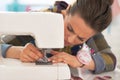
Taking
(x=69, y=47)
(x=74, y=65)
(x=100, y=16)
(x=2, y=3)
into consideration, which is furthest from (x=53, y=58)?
(x=2, y=3)

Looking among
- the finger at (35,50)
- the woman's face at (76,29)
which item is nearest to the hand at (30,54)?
the finger at (35,50)

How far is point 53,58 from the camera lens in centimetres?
88

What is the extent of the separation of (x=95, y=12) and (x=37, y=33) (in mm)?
260

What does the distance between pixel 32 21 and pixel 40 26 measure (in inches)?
1.1

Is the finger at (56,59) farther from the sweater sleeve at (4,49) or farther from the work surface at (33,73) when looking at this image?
the sweater sleeve at (4,49)

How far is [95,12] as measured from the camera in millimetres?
934

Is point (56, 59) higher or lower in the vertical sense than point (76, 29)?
lower

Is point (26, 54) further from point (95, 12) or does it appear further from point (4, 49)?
point (95, 12)

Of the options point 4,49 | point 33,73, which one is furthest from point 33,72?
point 4,49

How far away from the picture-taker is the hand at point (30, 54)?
0.87 m

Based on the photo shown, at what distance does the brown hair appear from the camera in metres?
0.93

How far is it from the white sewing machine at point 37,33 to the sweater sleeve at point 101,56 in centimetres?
44

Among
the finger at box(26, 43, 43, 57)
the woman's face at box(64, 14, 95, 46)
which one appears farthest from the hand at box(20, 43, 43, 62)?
the woman's face at box(64, 14, 95, 46)

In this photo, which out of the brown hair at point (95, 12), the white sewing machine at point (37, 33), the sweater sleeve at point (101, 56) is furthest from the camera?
the sweater sleeve at point (101, 56)
